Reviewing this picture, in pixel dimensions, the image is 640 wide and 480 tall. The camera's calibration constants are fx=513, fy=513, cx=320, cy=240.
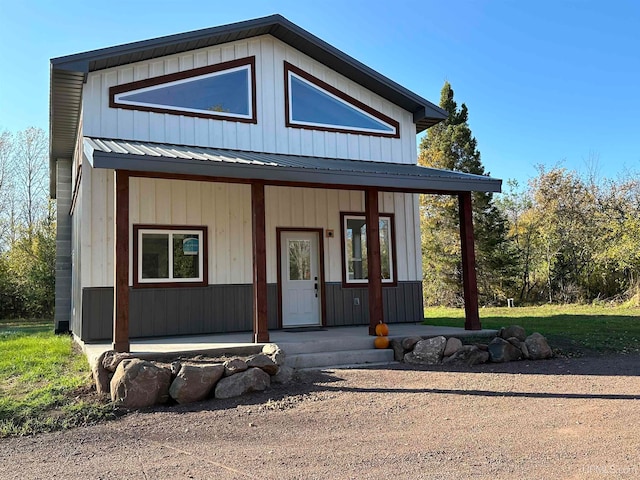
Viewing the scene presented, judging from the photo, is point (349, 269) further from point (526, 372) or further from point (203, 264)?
point (526, 372)

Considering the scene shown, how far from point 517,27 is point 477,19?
1595 millimetres

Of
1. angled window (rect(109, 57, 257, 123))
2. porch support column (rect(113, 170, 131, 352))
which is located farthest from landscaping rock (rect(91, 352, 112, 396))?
angled window (rect(109, 57, 257, 123))

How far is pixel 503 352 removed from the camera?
789cm

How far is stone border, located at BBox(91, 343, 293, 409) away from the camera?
18.5 ft

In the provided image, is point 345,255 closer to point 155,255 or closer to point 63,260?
point 155,255

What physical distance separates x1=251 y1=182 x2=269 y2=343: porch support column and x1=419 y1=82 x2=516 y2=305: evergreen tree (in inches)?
604

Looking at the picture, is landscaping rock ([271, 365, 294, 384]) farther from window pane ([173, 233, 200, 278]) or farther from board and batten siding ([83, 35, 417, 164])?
board and batten siding ([83, 35, 417, 164])

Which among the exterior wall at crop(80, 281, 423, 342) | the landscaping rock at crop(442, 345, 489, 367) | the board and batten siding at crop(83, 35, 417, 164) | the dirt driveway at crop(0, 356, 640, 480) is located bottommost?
the dirt driveway at crop(0, 356, 640, 480)

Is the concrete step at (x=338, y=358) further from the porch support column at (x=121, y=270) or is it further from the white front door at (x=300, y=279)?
the white front door at (x=300, y=279)

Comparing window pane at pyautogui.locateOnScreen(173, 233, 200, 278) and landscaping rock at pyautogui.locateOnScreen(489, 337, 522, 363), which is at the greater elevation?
window pane at pyautogui.locateOnScreen(173, 233, 200, 278)

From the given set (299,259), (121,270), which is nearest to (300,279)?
(299,259)

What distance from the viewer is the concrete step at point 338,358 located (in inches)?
292

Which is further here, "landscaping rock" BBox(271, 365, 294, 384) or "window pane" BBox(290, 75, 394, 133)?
"window pane" BBox(290, 75, 394, 133)

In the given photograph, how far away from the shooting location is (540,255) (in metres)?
22.3
